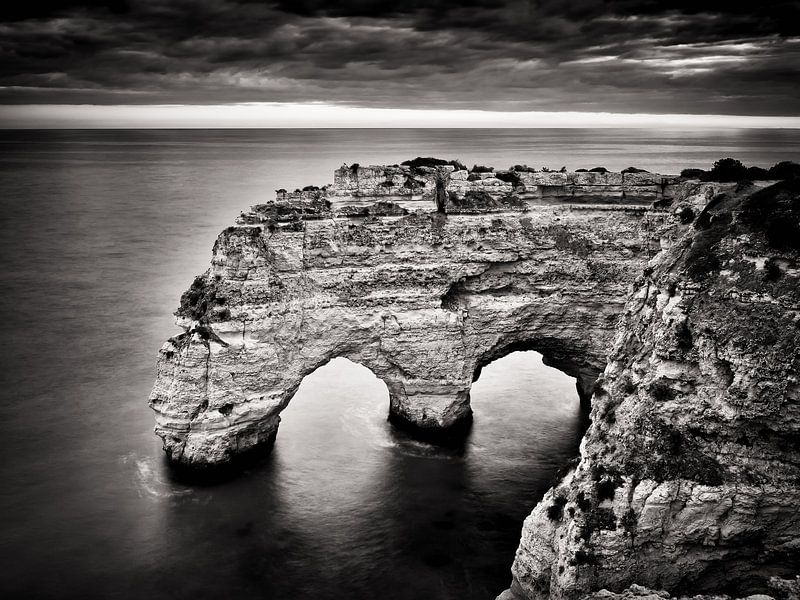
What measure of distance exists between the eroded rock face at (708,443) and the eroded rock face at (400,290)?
1502cm

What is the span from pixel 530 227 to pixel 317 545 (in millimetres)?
17901

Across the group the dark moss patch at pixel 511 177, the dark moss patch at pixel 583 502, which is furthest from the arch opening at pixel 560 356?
the dark moss patch at pixel 583 502

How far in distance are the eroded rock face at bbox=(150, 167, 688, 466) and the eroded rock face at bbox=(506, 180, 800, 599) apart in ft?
49.3

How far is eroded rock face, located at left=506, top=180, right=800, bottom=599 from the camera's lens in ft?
49.8

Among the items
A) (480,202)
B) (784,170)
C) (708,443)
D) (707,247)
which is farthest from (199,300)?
(784,170)

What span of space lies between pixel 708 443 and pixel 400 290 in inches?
712

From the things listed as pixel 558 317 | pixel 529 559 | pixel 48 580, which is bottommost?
pixel 48 580

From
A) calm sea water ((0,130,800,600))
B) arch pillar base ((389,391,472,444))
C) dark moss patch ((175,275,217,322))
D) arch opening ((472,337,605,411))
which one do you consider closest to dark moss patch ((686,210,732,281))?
calm sea water ((0,130,800,600))

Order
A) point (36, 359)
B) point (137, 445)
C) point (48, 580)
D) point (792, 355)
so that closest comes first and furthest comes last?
point (792, 355), point (48, 580), point (137, 445), point (36, 359)

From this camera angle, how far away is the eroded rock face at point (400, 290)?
29047mm

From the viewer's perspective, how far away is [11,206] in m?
105

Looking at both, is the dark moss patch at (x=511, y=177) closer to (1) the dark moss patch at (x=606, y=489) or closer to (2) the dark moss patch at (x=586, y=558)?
(1) the dark moss patch at (x=606, y=489)

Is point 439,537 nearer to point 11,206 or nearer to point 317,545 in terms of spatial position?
point 317,545

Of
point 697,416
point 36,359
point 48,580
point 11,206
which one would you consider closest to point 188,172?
point 11,206
